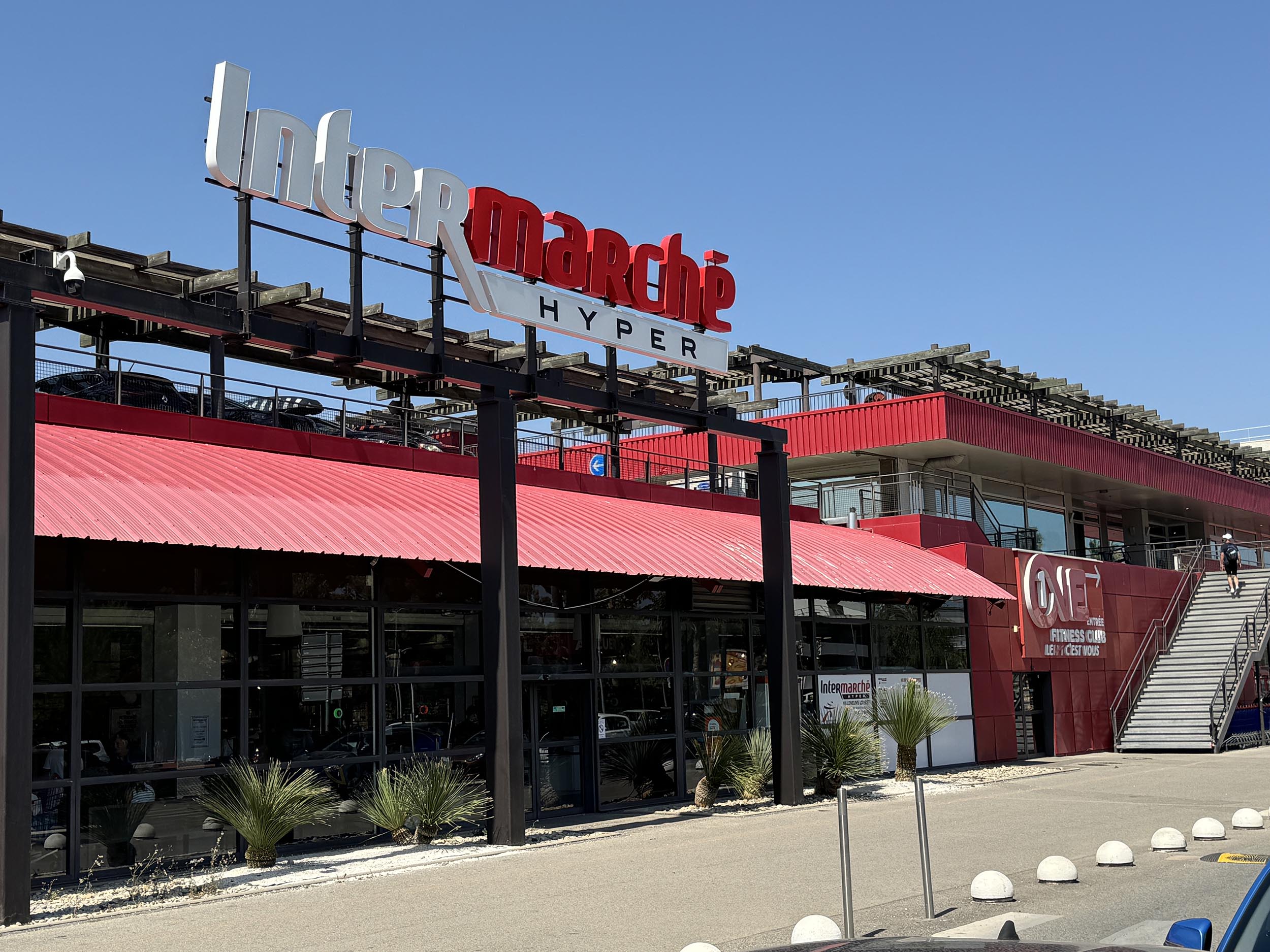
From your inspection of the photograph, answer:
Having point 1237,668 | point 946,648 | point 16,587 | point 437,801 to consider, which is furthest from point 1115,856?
point 1237,668

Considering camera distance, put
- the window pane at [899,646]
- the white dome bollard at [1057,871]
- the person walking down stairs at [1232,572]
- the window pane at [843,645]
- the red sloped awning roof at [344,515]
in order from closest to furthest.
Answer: the white dome bollard at [1057,871]
the red sloped awning roof at [344,515]
the window pane at [843,645]
the window pane at [899,646]
the person walking down stairs at [1232,572]

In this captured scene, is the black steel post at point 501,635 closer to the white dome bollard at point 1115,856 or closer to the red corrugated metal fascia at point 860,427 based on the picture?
the white dome bollard at point 1115,856

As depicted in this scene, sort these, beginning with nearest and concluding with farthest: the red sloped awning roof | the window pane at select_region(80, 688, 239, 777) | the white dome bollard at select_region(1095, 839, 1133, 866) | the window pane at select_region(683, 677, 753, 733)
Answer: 1. the white dome bollard at select_region(1095, 839, 1133, 866)
2. the red sloped awning roof
3. the window pane at select_region(80, 688, 239, 777)
4. the window pane at select_region(683, 677, 753, 733)

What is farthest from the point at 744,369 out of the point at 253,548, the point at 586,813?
the point at 253,548

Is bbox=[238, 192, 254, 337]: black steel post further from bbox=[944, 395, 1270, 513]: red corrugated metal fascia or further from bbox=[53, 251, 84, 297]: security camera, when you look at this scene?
bbox=[944, 395, 1270, 513]: red corrugated metal fascia

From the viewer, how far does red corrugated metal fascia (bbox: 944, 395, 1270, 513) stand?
30578 mm

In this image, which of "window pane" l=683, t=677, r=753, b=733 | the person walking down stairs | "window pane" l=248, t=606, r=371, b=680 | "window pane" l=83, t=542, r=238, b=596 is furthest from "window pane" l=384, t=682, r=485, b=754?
the person walking down stairs

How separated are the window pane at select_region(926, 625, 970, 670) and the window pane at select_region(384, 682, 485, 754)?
38.9 ft

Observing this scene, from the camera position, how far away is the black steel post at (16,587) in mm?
10469

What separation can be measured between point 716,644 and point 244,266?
10.9 meters

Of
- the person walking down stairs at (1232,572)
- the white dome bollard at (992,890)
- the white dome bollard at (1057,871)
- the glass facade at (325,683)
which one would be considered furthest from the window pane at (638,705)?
the person walking down stairs at (1232,572)

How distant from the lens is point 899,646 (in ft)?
83.4

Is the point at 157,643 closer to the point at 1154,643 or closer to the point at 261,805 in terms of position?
the point at 261,805

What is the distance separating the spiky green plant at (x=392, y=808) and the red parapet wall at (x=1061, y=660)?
15575 mm
